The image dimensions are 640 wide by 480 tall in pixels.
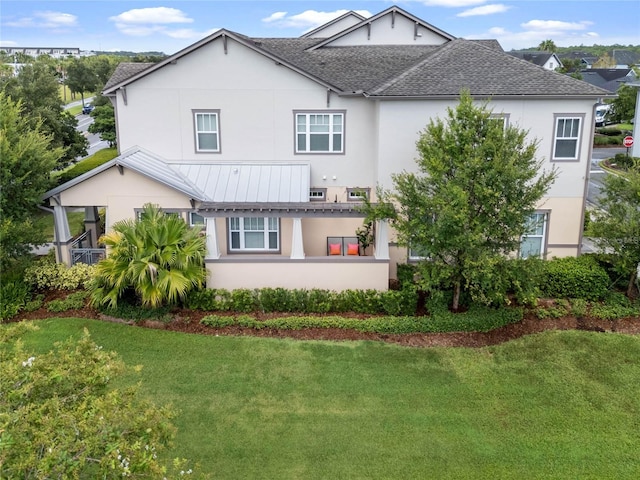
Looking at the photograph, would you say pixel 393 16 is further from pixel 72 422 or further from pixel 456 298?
pixel 72 422

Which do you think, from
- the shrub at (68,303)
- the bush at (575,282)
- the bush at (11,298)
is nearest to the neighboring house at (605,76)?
the bush at (575,282)

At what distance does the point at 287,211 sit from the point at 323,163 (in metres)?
3.81

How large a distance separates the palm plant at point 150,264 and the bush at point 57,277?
4.98 ft

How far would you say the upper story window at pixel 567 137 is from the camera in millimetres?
18141

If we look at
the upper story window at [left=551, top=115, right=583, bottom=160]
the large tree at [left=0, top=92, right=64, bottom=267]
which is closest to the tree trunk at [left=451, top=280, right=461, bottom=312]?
the upper story window at [left=551, top=115, right=583, bottom=160]

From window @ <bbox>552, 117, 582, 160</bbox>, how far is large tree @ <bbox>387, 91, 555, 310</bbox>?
4115 millimetres

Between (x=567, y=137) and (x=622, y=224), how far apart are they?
12.0ft

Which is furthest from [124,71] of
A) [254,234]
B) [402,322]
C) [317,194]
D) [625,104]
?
[625,104]

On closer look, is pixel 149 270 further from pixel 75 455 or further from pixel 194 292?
pixel 75 455

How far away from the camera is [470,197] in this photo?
48.4 feet

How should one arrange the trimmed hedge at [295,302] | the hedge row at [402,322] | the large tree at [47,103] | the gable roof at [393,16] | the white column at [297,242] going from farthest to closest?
the large tree at [47,103], the gable roof at [393,16], the white column at [297,242], the trimmed hedge at [295,302], the hedge row at [402,322]

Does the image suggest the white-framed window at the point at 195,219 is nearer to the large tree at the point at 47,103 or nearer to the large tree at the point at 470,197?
the large tree at the point at 470,197

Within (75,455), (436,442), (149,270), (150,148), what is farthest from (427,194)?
(75,455)

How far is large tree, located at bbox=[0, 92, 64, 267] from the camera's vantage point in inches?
623
